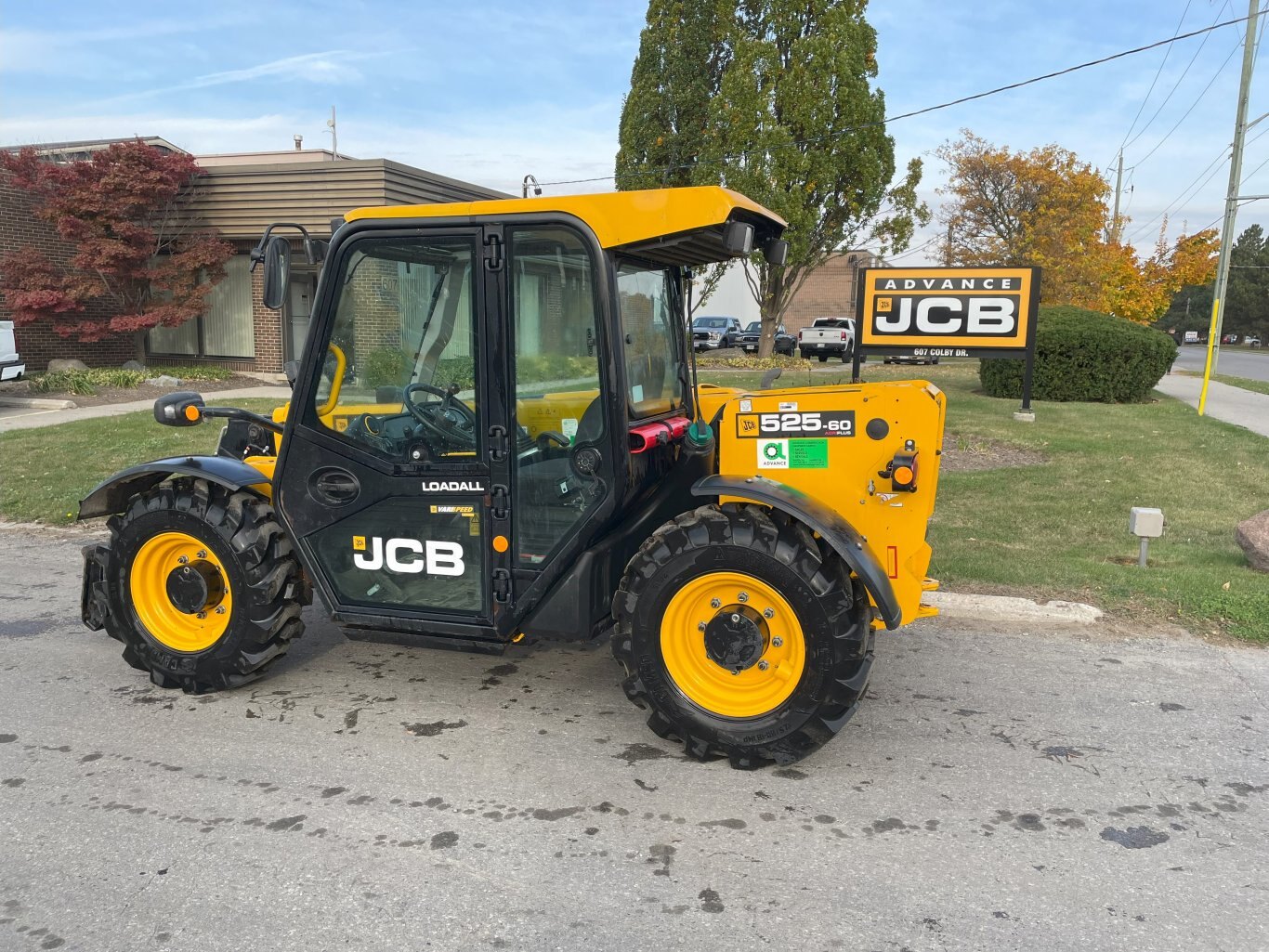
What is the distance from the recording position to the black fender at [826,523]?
341 cm

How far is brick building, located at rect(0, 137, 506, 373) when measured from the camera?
16.8m

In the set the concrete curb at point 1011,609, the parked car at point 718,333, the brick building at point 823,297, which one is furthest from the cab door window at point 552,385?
the brick building at point 823,297

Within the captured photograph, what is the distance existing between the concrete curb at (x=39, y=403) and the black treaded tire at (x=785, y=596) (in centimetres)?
1427

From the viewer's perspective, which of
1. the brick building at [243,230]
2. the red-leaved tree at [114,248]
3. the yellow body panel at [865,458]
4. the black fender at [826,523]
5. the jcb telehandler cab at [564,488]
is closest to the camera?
the black fender at [826,523]

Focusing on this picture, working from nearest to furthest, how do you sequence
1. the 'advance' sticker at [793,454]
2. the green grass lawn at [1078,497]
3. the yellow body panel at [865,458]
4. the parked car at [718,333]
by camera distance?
the yellow body panel at [865,458] < the 'advance' sticker at [793,454] < the green grass lawn at [1078,497] < the parked car at [718,333]

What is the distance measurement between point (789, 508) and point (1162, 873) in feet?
5.47

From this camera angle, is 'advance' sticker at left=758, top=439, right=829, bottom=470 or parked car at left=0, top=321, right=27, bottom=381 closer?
'advance' sticker at left=758, top=439, right=829, bottom=470

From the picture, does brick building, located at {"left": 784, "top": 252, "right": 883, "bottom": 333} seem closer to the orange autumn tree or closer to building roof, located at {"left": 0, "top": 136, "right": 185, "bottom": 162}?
the orange autumn tree

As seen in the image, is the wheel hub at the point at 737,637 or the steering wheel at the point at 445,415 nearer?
Result: the wheel hub at the point at 737,637

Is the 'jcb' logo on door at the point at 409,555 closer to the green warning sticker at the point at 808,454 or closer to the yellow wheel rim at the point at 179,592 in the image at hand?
the yellow wheel rim at the point at 179,592

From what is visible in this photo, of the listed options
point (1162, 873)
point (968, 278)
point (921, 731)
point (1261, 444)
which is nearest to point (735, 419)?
point (921, 731)

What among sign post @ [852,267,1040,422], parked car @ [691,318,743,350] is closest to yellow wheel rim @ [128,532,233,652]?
sign post @ [852,267,1040,422]

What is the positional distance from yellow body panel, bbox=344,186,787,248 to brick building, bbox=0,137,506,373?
12410 mm

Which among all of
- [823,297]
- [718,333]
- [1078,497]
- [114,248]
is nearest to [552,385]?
[1078,497]
